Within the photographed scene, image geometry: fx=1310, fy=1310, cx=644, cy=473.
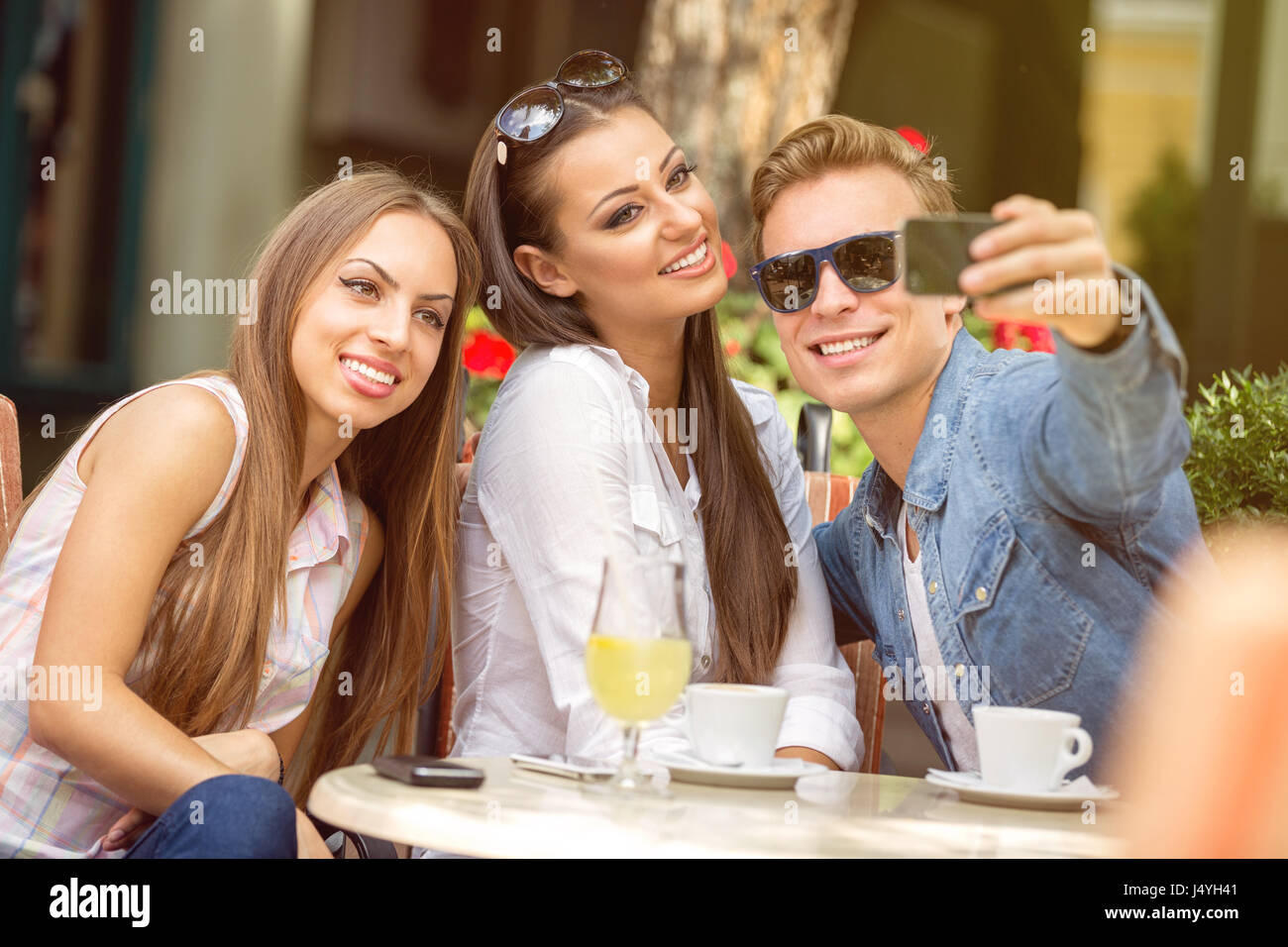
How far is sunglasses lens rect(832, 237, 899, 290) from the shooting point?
7.10 feet

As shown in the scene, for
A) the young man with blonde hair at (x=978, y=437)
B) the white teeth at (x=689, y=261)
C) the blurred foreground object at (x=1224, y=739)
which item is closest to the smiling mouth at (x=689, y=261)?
the white teeth at (x=689, y=261)

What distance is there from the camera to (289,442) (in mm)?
2121

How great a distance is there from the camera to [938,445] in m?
2.13

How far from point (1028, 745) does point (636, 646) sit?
50 cm

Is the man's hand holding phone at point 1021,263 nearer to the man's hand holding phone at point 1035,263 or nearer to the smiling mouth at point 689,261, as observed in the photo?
the man's hand holding phone at point 1035,263

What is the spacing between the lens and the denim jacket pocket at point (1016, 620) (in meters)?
1.95

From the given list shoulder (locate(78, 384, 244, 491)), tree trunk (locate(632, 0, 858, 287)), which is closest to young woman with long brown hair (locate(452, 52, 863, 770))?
shoulder (locate(78, 384, 244, 491))

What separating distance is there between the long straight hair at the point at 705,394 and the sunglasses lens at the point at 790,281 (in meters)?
0.41

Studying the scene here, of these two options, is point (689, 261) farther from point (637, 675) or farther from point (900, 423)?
point (637, 675)

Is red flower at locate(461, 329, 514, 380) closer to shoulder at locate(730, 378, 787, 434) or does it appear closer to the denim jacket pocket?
shoulder at locate(730, 378, 787, 434)

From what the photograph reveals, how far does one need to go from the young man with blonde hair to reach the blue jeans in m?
1.02

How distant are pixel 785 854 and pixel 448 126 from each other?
A: 6012 mm
